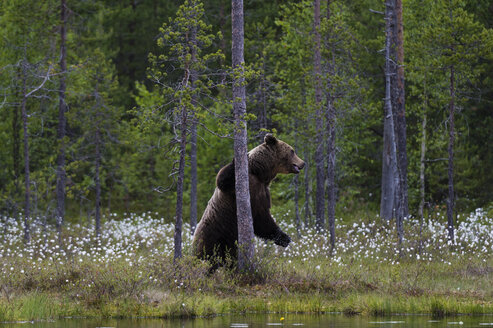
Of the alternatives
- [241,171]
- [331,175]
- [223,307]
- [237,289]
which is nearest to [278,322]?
[223,307]

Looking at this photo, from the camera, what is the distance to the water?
985 centimetres

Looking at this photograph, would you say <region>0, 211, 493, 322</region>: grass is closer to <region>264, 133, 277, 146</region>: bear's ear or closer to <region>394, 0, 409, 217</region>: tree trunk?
<region>264, 133, 277, 146</region>: bear's ear

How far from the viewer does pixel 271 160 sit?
13.6 meters

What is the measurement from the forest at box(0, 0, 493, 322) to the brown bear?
1.39 feet

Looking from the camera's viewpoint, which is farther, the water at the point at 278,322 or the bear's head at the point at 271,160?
the bear's head at the point at 271,160

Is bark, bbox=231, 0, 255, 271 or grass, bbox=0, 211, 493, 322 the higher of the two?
bark, bbox=231, 0, 255, 271

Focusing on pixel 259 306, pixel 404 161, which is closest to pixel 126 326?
pixel 259 306

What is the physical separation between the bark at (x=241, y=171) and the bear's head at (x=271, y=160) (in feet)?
1.29

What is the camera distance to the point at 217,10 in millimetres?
30969

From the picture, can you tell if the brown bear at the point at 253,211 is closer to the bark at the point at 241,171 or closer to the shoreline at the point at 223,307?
the bark at the point at 241,171

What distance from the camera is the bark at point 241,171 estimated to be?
13.0 meters

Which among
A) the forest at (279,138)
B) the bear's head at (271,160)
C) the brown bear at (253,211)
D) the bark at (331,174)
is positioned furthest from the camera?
the bark at (331,174)

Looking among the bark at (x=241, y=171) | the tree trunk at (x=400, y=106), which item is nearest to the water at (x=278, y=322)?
the bark at (x=241, y=171)

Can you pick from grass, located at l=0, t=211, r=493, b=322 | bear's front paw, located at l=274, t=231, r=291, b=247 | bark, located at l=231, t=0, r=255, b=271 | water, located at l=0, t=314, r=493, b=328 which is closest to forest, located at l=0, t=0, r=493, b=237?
grass, located at l=0, t=211, r=493, b=322
